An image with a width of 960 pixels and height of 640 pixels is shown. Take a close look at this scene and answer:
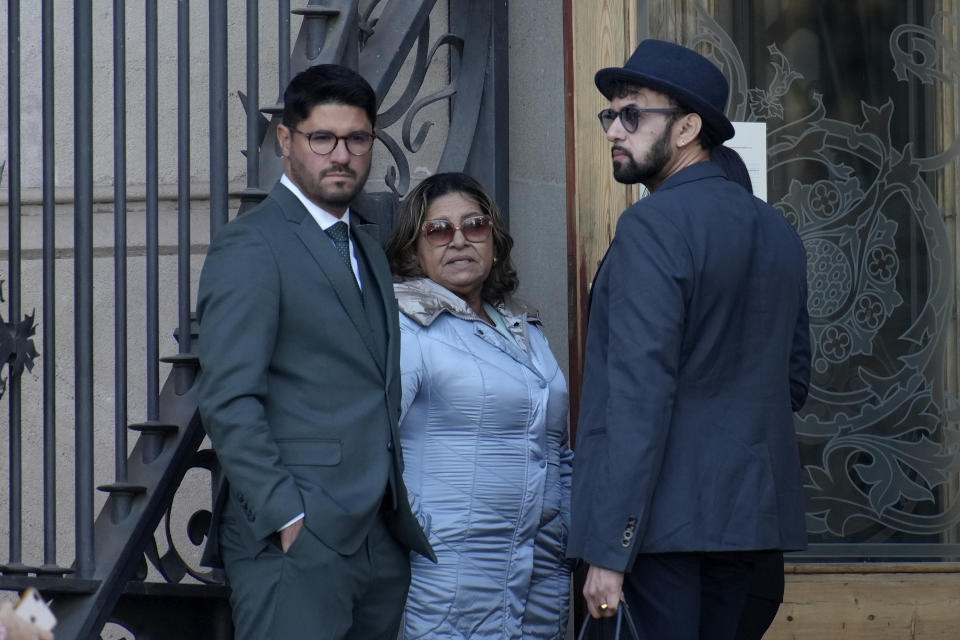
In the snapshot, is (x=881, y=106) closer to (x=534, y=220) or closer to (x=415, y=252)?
(x=534, y=220)

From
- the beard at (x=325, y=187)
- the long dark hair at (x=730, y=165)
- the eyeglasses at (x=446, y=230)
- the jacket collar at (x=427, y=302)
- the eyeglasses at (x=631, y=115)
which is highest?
the eyeglasses at (x=631, y=115)

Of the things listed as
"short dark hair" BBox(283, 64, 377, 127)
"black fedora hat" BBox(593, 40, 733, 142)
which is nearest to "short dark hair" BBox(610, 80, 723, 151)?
"black fedora hat" BBox(593, 40, 733, 142)

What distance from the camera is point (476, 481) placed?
392 cm

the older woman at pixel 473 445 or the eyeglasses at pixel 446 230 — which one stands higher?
the eyeglasses at pixel 446 230

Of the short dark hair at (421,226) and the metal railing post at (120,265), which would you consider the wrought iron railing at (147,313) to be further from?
the short dark hair at (421,226)

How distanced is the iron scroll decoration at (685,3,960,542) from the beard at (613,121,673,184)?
1542 mm

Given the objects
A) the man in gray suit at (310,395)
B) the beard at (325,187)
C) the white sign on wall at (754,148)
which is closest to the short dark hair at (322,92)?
the man in gray suit at (310,395)

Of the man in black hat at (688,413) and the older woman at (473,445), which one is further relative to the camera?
the older woman at (473,445)

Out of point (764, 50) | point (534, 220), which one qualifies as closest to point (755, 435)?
point (534, 220)

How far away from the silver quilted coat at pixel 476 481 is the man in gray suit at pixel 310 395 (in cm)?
27

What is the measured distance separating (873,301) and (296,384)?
241 cm

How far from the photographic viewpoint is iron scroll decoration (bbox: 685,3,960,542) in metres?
5.05

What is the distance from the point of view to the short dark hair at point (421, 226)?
424 centimetres

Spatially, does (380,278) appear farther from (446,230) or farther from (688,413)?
(688,413)
